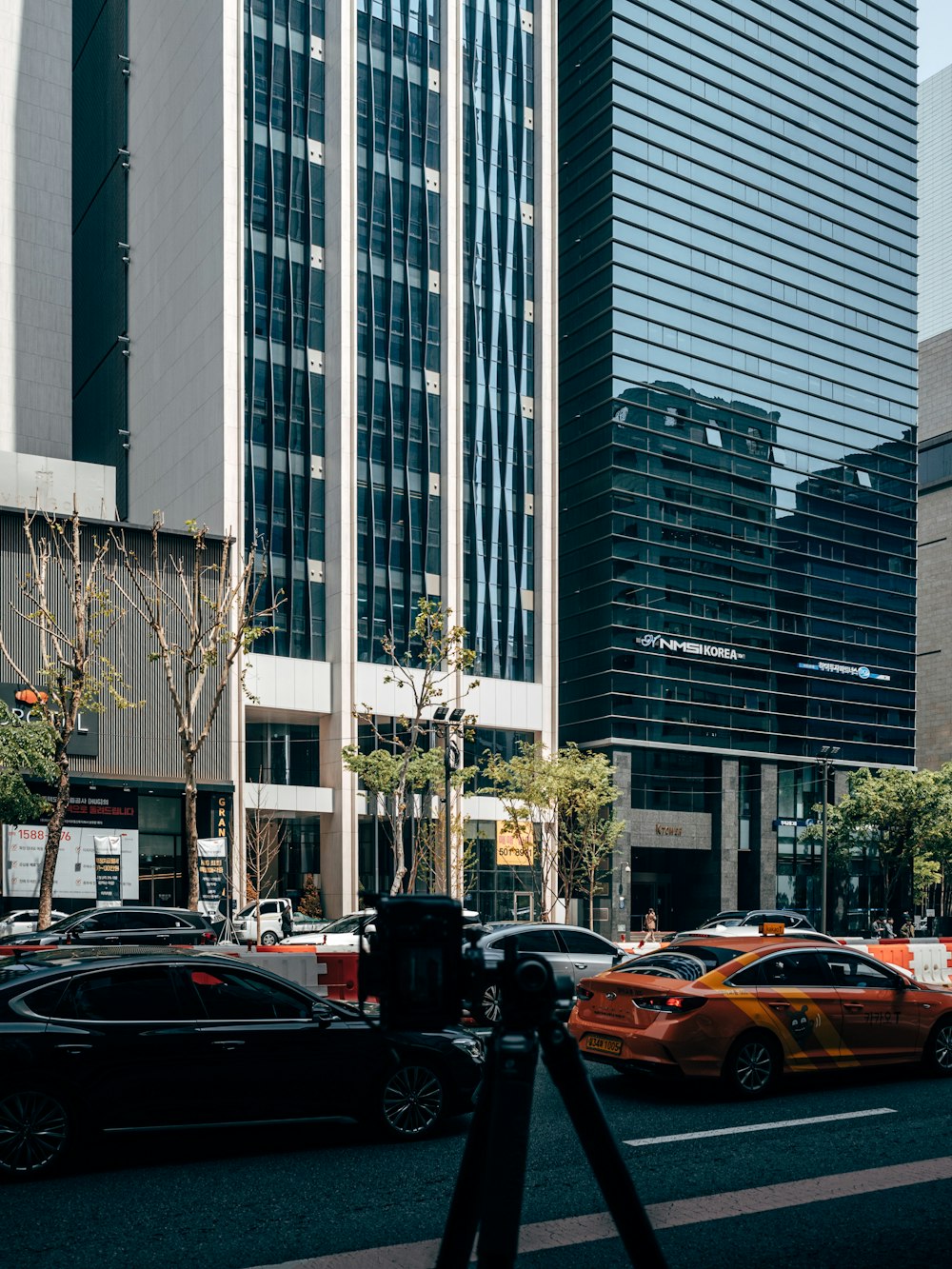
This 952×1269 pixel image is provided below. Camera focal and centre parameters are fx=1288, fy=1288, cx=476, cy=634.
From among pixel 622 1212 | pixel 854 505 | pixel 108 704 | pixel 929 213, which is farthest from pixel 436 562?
pixel 929 213

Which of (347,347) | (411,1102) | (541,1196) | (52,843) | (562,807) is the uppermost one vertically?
(347,347)

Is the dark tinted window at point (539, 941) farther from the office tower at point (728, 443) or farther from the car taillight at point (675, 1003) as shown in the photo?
the office tower at point (728, 443)

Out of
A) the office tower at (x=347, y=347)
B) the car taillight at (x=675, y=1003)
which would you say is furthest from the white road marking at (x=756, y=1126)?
the office tower at (x=347, y=347)

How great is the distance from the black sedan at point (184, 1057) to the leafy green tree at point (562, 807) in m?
41.7

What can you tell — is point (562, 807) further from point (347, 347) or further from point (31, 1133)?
point (31, 1133)

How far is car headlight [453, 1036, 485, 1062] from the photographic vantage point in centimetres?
1018

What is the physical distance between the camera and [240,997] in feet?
31.8

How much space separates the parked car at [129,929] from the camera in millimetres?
20797

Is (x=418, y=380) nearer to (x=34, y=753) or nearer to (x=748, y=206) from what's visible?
(x=748, y=206)

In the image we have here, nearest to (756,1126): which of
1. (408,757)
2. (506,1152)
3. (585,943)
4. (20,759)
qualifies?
(585,943)

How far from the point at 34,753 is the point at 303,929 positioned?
11.9 meters

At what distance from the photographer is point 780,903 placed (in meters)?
67.7

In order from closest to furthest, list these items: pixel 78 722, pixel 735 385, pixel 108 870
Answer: pixel 108 870 < pixel 78 722 < pixel 735 385

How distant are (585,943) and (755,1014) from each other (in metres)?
6.28
